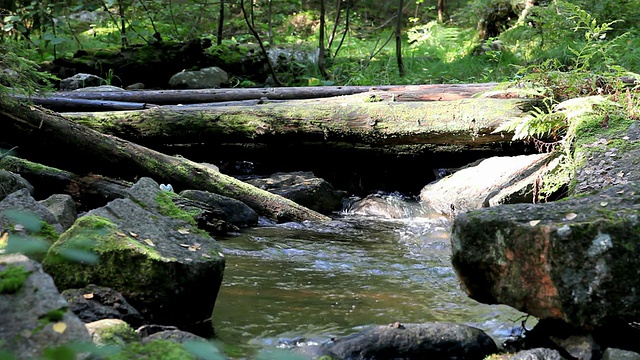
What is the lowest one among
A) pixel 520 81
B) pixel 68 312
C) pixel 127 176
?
pixel 127 176

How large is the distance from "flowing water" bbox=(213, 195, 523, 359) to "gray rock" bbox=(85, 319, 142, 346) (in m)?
0.62

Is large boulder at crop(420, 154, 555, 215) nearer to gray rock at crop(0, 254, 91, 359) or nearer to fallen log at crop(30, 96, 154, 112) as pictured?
fallen log at crop(30, 96, 154, 112)

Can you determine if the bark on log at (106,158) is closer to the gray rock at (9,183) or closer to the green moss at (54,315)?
the gray rock at (9,183)

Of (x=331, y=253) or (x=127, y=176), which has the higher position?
(x=127, y=176)

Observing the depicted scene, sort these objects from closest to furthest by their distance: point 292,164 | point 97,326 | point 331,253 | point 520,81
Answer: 1. point 97,326
2. point 331,253
3. point 520,81
4. point 292,164

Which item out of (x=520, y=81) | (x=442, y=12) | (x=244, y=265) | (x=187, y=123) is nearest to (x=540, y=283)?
(x=244, y=265)

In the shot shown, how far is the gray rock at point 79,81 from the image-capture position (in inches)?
457

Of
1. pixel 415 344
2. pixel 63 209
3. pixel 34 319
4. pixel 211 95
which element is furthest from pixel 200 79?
pixel 34 319

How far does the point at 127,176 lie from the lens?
21.7ft

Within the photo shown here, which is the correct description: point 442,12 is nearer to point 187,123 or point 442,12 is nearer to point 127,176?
point 187,123

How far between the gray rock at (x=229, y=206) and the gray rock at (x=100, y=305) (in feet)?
10.9

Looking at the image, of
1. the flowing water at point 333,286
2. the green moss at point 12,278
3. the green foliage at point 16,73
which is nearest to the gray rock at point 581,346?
the flowing water at point 333,286

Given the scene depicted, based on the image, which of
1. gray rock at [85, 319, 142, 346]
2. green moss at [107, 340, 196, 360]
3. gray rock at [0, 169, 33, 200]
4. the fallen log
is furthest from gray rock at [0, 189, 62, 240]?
the fallen log

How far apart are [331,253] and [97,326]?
3139mm
